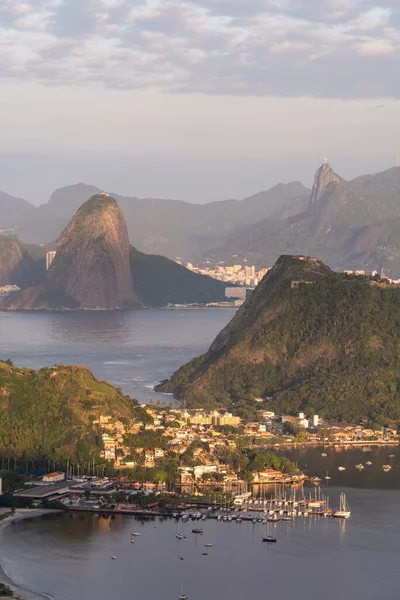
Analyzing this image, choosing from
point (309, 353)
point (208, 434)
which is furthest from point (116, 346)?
point (208, 434)

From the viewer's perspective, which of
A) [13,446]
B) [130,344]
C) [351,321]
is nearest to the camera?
[13,446]

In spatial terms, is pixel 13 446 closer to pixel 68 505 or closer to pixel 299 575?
pixel 68 505

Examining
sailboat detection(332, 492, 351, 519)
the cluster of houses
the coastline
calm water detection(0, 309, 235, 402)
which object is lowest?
the coastline

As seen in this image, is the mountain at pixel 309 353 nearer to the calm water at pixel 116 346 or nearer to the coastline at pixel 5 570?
the calm water at pixel 116 346

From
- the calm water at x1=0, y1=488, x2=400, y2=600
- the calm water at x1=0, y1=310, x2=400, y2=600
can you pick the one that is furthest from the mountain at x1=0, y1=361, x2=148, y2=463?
the calm water at x1=0, y1=488, x2=400, y2=600

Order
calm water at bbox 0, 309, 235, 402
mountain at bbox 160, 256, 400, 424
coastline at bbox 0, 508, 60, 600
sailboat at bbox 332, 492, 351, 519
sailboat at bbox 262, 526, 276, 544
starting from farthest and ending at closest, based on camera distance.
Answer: calm water at bbox 0, 309, 235, 402 < mountain at bbox 160, 256, 400, 424 < sailboat at bbox 332, 492, 351, 519 < sailboat at bbox 262, 526, 276, 544 < coastline at bbox 0, 508, 60, 600

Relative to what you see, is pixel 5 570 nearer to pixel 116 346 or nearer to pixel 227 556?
pixel 227 556

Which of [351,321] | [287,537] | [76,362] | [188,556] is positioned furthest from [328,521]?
[76,362]

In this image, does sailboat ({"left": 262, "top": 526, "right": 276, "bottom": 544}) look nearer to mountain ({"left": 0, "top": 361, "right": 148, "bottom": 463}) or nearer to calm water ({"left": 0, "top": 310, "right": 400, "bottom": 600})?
calm water ({"left": 0, "top": 310, "right": 400, "bottom": 600})
